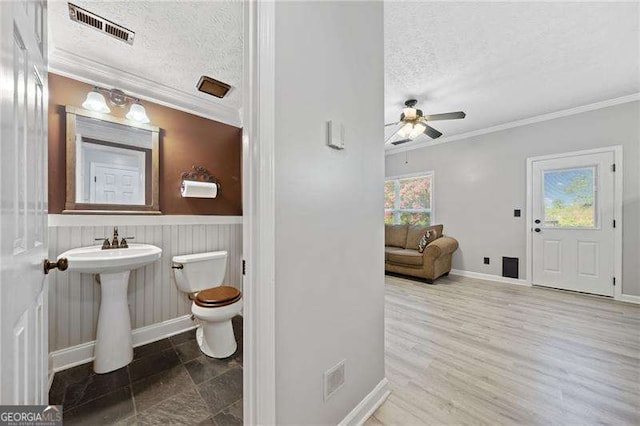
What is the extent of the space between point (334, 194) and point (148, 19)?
5.67ft

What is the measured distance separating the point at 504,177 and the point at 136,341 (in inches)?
206

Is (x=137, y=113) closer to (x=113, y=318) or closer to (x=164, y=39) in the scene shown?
(x=164, y=39)

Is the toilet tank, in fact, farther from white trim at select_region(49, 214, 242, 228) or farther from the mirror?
the mirror

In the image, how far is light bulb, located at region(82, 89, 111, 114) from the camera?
6.44ft

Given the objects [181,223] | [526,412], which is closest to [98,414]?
[181,223]

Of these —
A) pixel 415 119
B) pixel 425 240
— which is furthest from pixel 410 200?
pixel 415 119

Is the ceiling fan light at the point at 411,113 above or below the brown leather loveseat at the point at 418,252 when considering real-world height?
above

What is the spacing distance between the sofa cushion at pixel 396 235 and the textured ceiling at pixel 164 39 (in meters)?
3.80

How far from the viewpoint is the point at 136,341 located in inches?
83.6

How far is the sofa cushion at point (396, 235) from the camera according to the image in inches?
188

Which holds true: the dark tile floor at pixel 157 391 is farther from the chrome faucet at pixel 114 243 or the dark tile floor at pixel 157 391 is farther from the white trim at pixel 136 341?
the chrome faucet at pixel 114 243

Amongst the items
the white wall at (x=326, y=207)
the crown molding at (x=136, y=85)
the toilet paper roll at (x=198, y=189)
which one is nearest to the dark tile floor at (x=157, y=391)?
the white wall at (x=326, y=207)

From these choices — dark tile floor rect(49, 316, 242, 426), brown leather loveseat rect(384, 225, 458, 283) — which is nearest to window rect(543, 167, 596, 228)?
brown leather loveseat rect(384, 225, 458, 283)

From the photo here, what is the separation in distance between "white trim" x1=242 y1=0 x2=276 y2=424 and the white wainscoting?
1767mm
